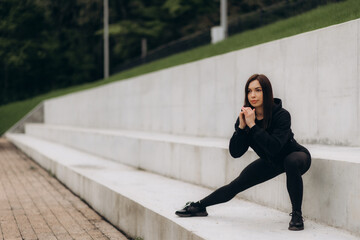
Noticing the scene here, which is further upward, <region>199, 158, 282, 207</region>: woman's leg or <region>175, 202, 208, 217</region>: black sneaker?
<region>199, 158, 282, 207</region>: woman's leg

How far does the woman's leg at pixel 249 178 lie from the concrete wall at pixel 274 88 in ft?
5.86

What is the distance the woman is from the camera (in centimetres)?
452

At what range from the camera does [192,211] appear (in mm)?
5199

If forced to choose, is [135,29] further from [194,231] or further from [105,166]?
[194,231]

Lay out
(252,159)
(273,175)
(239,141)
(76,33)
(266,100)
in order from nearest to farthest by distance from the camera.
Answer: (266,100) < (239,141) < (273,175) < (252,159) < (76,33)

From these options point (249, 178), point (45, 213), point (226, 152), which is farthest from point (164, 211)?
point (45, 213)

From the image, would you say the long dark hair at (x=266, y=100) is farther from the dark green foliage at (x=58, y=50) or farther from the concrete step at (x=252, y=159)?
the dark green foliage at (x=58, y=50)

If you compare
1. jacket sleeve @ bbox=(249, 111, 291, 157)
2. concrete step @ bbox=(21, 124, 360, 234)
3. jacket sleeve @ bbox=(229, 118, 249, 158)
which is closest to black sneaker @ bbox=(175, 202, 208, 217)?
Answer: jacket sleeve @ bbox=(229, 118, 249, 158)

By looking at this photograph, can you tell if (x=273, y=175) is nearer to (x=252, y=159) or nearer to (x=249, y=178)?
(x=249, y=178)

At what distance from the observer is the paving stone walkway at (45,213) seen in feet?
21.1

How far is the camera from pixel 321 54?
6961 mm

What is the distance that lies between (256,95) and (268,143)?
45cm

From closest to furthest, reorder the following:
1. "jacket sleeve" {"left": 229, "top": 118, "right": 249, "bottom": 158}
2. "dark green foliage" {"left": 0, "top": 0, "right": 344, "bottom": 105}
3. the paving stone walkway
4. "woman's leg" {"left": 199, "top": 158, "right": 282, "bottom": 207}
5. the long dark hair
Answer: the long dark hair < "jacket sleeve" {"left": 229, "top": 118, "right": 249, "bottom": 158} < "woman's leg" {"left": 199, "top": 158, "right": 282, "bottom": 207} < the paving stone walkway < "dark green foliage" {"left": 0, "top": 0, "right": 344, "bottom": 105}

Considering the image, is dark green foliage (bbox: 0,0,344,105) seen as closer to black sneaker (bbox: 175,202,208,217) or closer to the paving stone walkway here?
the paving stone walkway
